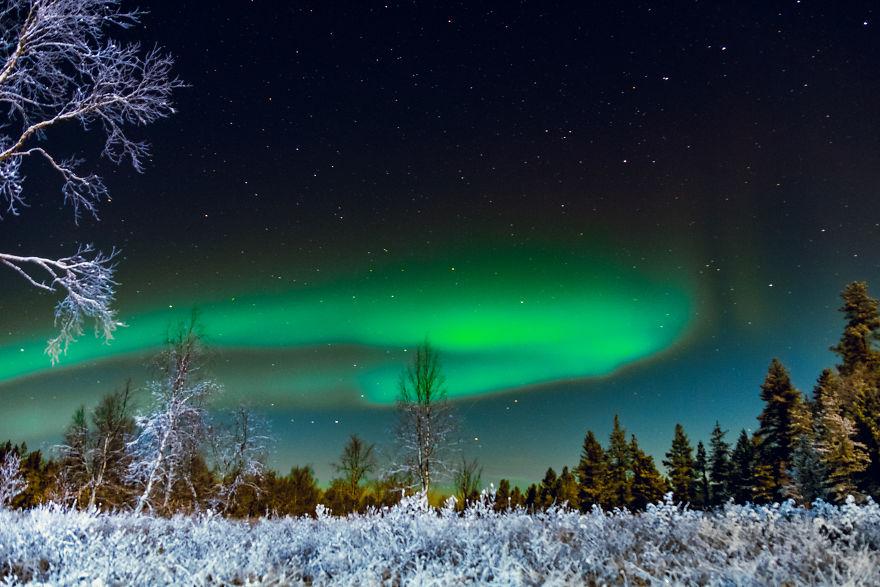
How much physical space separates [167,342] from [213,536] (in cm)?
1860

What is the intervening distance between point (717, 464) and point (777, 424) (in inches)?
587

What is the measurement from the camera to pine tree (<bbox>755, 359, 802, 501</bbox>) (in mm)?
34156

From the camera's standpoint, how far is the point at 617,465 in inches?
2104

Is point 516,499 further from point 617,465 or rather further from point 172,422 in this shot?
point 617,465

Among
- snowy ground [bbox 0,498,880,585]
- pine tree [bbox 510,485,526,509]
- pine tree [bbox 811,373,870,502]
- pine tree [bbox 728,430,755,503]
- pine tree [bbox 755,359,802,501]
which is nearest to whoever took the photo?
snowy ground [bbox 0,498,880,585]

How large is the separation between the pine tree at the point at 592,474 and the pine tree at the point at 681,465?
676 centimetres

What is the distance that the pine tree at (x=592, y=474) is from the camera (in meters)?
51.8

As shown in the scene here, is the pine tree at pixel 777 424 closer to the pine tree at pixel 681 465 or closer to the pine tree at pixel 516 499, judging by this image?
the pine tree at pixel 681 465

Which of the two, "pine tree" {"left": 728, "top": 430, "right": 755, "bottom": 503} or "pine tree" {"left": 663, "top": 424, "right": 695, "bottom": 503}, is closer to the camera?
"pine tree" {"left": 728, "top": 430, "right": 755, "bottom": 503}

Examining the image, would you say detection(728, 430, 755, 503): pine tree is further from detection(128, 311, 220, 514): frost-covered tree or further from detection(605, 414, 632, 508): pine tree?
detection(128, 311, 220, 514): frost-covered tree

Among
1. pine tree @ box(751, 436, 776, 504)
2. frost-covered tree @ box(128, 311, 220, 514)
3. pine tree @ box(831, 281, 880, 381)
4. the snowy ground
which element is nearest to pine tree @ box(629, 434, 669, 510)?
pine tree @ box(751, 436, 776, 504)

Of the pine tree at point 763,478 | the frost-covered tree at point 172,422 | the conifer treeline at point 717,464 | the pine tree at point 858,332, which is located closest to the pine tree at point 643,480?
the conifer treeline at point 717,464

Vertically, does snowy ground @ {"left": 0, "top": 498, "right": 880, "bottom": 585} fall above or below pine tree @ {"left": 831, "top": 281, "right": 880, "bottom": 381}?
below

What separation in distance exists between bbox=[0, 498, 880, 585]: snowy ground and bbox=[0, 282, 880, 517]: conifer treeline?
492 inches
